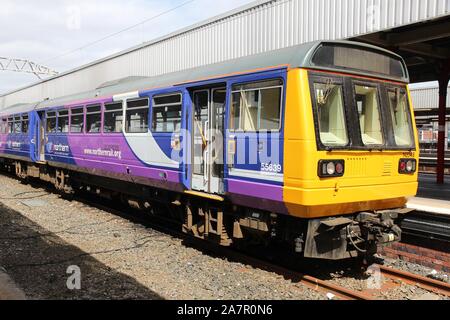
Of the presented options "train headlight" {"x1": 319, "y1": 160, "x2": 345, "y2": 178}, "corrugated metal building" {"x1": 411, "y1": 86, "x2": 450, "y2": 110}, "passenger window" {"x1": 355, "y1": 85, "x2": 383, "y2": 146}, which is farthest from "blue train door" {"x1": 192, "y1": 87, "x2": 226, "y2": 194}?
"corrugated metal building" {"x1": 411, "y1": 86, "x2": 450, "y2": 110}

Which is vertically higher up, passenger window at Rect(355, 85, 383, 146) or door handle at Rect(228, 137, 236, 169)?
passenger window at Rect(355, 85, 383, 146)

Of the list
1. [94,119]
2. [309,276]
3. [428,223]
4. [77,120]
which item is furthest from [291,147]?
[77,120]

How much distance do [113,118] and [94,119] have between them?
111cm

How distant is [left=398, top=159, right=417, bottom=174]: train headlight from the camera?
6.37 m

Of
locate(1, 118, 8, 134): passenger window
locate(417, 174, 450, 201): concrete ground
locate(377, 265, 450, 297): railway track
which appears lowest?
locate(377, 265, 450, 297): railway track

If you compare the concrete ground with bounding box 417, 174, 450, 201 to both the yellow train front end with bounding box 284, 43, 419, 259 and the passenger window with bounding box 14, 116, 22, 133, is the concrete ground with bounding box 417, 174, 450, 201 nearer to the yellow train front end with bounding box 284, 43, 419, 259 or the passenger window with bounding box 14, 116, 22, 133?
the yellow train front end with bounding box 284, 43, 419, 259

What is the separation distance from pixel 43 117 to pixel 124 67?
8066 millimetres

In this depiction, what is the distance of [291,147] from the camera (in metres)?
5.44

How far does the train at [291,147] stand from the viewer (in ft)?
17.9

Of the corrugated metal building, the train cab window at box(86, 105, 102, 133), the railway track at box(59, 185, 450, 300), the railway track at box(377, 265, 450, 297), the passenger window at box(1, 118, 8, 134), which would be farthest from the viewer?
the corrugated metal building

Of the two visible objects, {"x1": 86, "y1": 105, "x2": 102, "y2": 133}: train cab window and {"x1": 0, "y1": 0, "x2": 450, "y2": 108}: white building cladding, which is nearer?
{"x1": 0, "y1": 0, "x2": 450, "y2": 108}: white building cladding

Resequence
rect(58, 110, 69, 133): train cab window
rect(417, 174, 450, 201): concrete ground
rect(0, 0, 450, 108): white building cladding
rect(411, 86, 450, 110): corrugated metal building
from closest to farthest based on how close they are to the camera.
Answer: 1. rect(0, 0, 450, 108): white building cladding
2. rect(417, 174, 450, 201): concrete ground
3. rect(58, 110, 69, 133): train cab window
4. rect(411, 86, 450, 110): corrugated metal building

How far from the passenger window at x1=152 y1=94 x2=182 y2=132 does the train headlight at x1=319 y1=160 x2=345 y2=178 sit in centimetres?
289

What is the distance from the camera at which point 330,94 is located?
5695 millimetres
